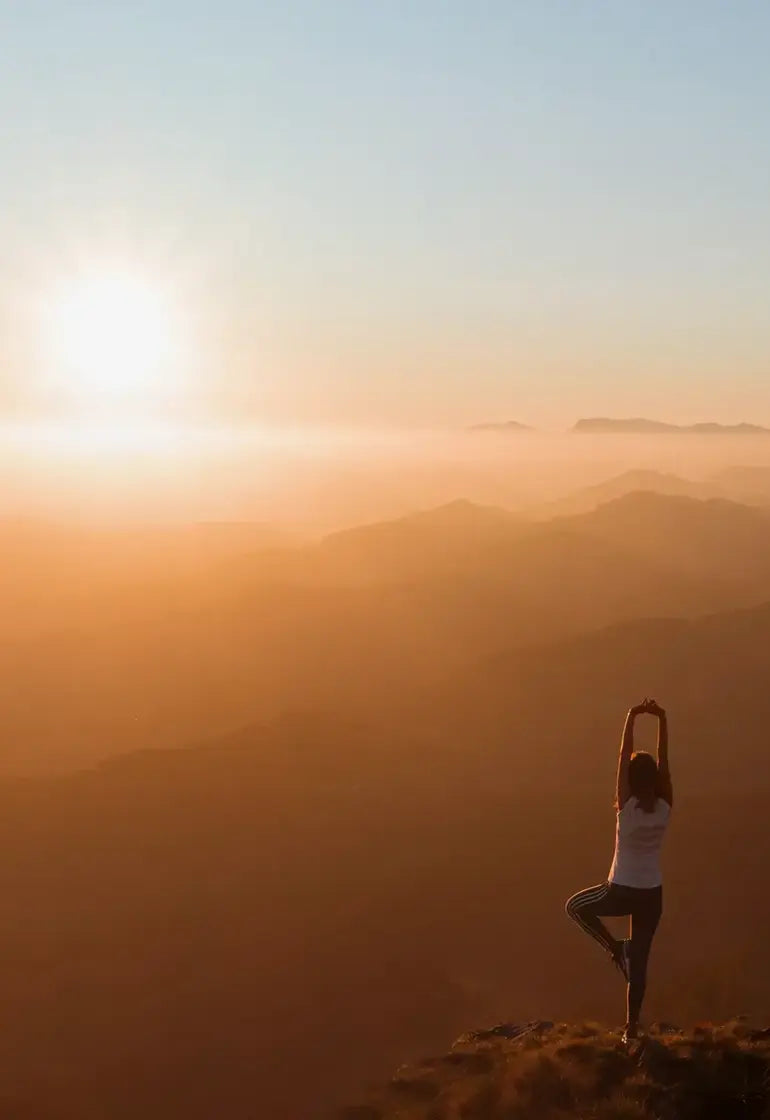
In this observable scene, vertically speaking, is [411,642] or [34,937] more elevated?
[411,642]

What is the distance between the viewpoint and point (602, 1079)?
30.0 feet

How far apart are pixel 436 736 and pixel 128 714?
35.7m

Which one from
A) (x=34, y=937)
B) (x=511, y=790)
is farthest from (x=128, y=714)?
(x=34, y=937)

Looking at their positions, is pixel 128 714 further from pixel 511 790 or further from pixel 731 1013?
pixel 731 1013

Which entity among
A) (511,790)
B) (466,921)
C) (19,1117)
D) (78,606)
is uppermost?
(78,606)

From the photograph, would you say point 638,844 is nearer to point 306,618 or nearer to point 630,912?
point 630,912

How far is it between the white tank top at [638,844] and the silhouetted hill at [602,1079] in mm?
1958

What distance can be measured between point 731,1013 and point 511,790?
2275 centimetres

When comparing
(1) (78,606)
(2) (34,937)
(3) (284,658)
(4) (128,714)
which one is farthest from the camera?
(1) (78,606)

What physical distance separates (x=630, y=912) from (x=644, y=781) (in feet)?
4.40

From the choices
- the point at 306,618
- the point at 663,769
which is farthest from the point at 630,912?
the point at 306,618

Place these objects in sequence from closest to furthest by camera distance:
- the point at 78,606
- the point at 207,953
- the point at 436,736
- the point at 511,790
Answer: the point at 207,953
the point at 511,790
the point at 436,736
the point at 78,606

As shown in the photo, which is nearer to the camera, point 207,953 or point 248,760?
point 207,953

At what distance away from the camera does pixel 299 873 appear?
113 feet
